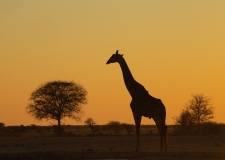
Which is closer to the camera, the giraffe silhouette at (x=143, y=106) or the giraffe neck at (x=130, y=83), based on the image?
the giraffe silhouette at (x=143, y=106)

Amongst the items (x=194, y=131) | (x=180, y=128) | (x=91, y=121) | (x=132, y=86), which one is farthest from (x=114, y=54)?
(x=91, y=121)

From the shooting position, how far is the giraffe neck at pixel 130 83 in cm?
2852

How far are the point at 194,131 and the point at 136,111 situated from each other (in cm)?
4695

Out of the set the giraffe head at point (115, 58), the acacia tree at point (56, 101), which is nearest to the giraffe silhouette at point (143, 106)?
the giraffe head at point (115, 58)

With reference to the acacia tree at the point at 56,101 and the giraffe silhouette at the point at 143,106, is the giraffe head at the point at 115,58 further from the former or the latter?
the acacia tree at the point at 56,101

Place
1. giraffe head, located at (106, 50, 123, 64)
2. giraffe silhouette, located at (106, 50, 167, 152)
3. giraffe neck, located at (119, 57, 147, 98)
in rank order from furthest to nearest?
giraffe neck, located at (119, 57, 147, 98), giraffe head, located at (106, 50, 123, 64), giraffe silhouette, located at (106, 50, 167, 152)

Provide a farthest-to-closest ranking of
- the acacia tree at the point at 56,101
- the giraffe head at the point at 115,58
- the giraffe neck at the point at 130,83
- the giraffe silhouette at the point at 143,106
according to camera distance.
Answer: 1. the acacia tree at the point at 56,101
2. the giraffe neck at the point at 130,83
3. the giraffe head at the point at 115,58
4. the giraffe silhouette at the point at 143,106

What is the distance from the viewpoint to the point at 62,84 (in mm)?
82625

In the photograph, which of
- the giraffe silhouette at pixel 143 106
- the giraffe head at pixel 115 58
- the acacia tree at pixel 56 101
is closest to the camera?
the giraffe silhouette at pixel 143 106

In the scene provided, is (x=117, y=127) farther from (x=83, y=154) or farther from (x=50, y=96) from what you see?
(x=83, y=154)

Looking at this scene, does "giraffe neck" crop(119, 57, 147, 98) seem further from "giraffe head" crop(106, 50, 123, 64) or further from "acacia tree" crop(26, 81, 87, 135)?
"acacia tree" crop(26, 81, 87, 135)

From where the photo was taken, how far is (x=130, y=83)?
28672 mm

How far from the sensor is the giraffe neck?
1123 inches

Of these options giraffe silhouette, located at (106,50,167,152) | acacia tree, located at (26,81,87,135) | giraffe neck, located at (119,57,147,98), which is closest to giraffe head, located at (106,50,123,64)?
giraffe silhouette, located at (106,50,167,152)
